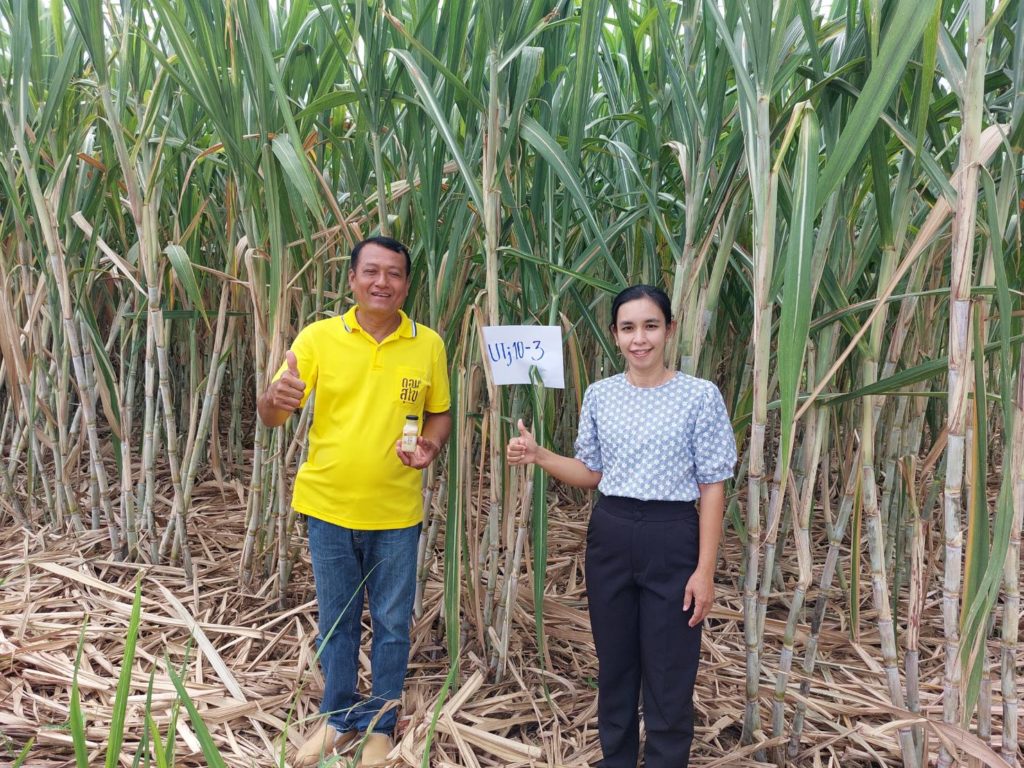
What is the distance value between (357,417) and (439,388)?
0.55ft

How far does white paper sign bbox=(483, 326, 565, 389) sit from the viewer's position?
1188mm

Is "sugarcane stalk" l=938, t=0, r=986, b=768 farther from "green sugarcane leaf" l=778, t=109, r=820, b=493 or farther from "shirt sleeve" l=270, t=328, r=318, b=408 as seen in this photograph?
"shirt sleeve" l=270, t=328, r=318, b=408

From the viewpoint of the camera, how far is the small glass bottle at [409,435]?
47.0 inches

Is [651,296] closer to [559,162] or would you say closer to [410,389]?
[559,162]

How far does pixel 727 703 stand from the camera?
4.61 ft

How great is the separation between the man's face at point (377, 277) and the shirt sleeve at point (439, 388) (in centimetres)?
14

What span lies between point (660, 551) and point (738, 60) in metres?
0.72

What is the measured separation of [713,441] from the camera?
3.63 feet

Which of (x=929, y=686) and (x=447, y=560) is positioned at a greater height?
(x=447, y=560)

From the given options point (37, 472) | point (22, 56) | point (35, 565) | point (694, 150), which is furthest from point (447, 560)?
point (37, 472)

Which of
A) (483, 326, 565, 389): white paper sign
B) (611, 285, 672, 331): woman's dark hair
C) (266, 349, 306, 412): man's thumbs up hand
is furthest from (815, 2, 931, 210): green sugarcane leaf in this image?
(266, 349, 306, 412): man's thumbs up hand

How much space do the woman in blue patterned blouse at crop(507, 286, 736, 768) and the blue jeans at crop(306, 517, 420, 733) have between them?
1.16ft

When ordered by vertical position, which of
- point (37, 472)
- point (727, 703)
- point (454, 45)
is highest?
point (454, 45)

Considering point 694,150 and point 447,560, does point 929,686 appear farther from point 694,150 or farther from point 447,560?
point 694,150
